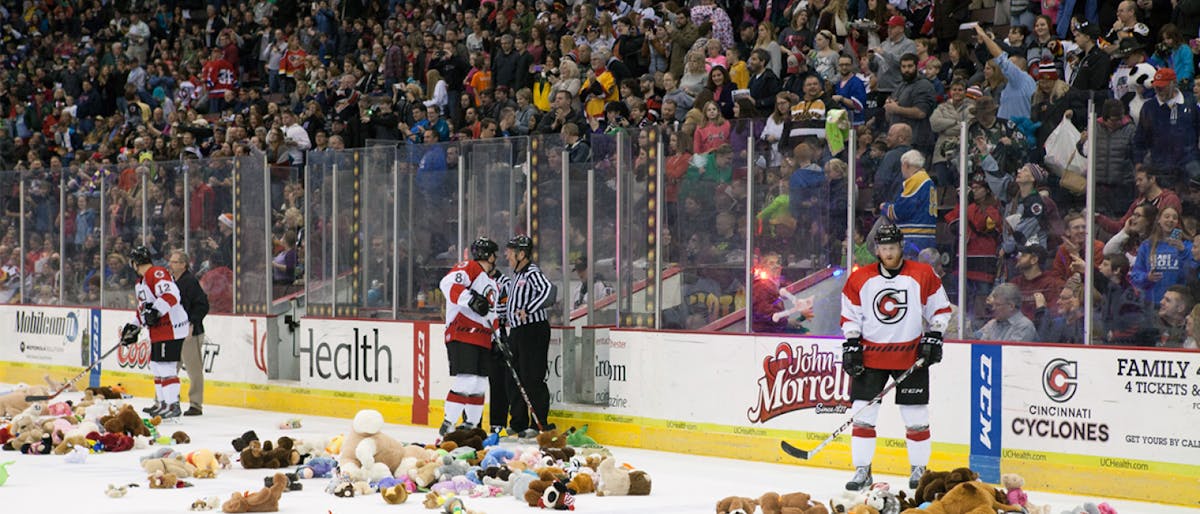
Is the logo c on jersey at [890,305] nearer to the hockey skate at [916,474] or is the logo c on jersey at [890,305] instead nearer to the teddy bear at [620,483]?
the hockey skate at [916,474]

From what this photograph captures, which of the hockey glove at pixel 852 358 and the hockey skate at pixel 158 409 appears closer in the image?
the hockey glove at pixel 852 358

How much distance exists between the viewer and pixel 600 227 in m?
11.7

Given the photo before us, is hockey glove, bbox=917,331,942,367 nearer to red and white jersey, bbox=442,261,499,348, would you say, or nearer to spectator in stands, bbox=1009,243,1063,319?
spectator in stands, bbox=1009,243,1063,319

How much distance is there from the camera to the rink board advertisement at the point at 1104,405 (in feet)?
27.4

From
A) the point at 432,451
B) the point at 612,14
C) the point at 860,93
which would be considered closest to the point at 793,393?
the point at 432,451

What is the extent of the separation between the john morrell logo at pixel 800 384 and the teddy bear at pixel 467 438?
6.16 ft

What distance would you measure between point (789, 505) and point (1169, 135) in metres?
3.20

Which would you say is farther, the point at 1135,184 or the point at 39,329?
the point at 39,329

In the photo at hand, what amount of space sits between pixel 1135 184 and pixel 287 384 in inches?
333

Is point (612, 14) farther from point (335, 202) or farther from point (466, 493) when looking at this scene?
point (466, 493)

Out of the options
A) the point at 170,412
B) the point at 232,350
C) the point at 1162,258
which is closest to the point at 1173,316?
the point at 1162,258

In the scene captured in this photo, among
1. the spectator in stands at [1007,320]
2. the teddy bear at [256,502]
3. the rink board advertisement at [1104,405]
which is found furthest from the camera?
the spectator in stands at [1007,320]

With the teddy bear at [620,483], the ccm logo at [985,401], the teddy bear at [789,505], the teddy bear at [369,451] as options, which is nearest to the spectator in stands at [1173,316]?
the ccm logo at [985,401]

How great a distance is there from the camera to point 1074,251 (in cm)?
894
